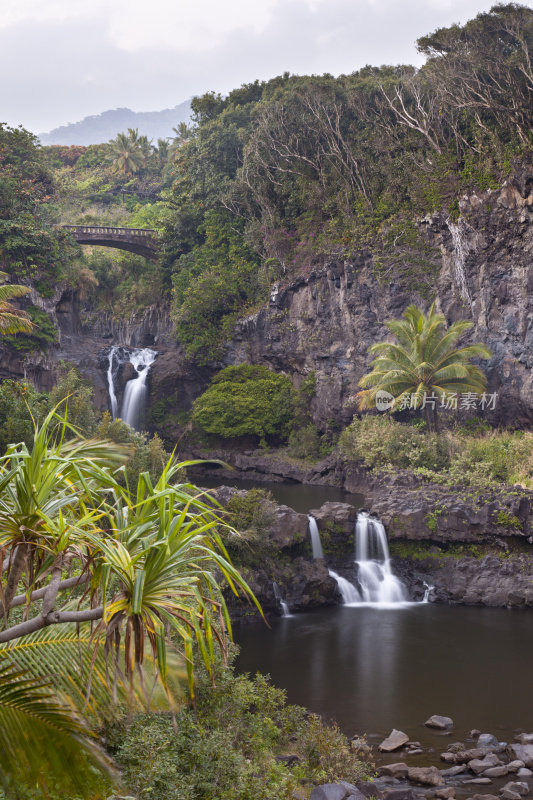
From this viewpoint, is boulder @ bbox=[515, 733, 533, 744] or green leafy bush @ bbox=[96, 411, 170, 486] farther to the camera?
green leafy bush @ bbox=[96, 411, 170, 486]

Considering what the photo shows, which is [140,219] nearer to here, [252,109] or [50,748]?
[252,109]

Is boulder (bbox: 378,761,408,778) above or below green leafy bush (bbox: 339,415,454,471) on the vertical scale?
below

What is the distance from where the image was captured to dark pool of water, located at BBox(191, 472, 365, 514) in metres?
25.9

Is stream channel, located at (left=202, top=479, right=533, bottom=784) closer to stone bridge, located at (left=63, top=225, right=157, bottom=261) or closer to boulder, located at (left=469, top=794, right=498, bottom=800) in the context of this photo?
boulder, located at (left=469, top=794, right=498, bottom=800)

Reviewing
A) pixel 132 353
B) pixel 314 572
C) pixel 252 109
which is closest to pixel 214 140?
pixel 252 109

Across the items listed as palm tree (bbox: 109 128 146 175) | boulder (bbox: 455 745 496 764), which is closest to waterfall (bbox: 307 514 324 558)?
boulder (bbox: 455 745 496 764)

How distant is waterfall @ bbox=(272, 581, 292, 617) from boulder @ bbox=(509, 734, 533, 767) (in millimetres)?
7379

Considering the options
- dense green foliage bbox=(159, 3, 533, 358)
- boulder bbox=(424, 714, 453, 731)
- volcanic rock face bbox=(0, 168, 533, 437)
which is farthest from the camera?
dense green foliage bbox=(159, 3, 533, 358)

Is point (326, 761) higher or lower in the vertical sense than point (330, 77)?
lower

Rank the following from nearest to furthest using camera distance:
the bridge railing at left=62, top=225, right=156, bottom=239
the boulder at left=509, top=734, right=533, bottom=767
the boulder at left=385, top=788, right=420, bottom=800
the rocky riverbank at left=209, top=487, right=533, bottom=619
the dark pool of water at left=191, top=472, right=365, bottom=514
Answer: the boulder at left=385, top=788, right=420, bottom=800 < the boulder at left=509, top=734, right=533, bottom=767 < the rocky riverbank at left=209, top=487, right=533, bottom=619 < the dark pool of water at left=191, top=472, right=365, bottom=514 < the bridge railing at left=62, top=225, right=156, bottom=239

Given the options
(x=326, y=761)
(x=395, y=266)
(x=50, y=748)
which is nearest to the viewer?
(x=50, y=748)

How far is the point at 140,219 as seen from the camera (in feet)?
173

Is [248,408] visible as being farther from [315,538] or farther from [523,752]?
[523,752]

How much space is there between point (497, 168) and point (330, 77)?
13.2m
